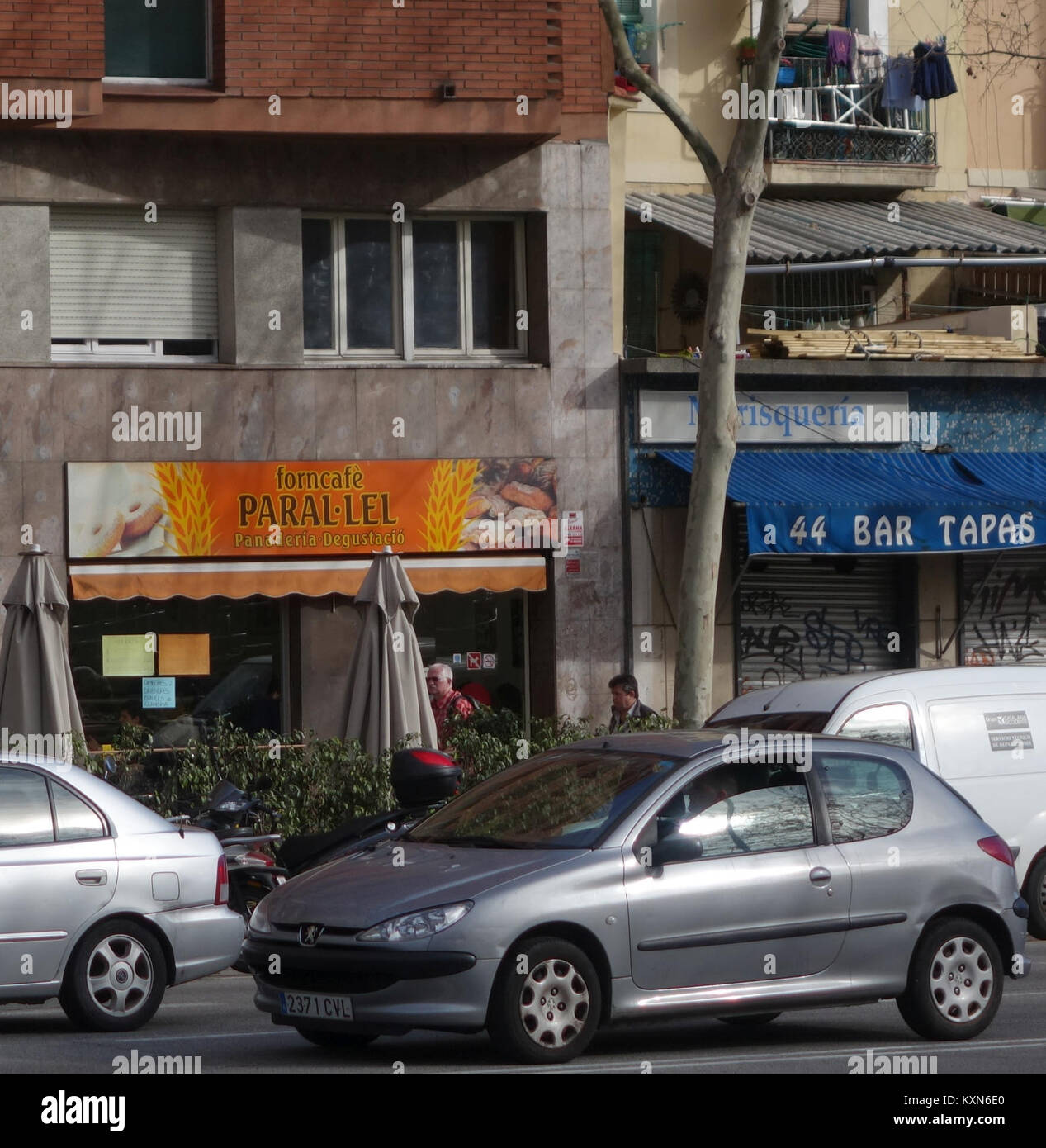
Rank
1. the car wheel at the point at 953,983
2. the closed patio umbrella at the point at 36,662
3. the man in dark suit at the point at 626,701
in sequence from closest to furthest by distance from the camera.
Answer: the car wheel at the point at 953,983, the closed patio umbrella at the point at 36,662, the man in dark suit at the point at 626,701

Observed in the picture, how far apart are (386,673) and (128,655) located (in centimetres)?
458

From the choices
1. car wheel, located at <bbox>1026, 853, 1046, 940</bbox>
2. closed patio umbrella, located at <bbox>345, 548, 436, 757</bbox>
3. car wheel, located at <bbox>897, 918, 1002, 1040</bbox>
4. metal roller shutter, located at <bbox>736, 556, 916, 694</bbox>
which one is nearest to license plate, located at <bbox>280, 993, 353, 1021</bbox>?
car wheel, located at <bbox>897, 918, 1002, 1040</bbox>

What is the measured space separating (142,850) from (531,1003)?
2608mm

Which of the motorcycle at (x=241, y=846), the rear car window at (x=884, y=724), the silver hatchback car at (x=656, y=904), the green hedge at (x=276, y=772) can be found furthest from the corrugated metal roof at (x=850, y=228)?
the silver hatchback car at (x=656, y=904)

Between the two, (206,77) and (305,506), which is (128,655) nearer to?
(305,506)

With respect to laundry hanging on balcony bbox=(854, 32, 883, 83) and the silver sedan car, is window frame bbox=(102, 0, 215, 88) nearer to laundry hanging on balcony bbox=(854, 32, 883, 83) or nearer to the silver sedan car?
laundry hanging on balcony bbox=(854, 32, 883, 83)

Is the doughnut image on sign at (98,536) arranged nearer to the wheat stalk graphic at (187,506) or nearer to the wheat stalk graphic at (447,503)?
the wheat stalk graphic at (187,506)

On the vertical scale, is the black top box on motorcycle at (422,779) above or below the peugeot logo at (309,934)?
above

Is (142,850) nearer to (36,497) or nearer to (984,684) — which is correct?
(984,684)

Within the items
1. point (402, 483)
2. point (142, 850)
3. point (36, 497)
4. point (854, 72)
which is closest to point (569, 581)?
point (402, 483)

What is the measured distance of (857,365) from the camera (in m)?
22.0

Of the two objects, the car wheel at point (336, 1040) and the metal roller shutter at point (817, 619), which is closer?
the car wheel at point (336, 1040)

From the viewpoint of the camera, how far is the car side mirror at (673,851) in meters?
8.80

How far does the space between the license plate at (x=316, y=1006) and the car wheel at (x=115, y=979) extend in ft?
4.83
